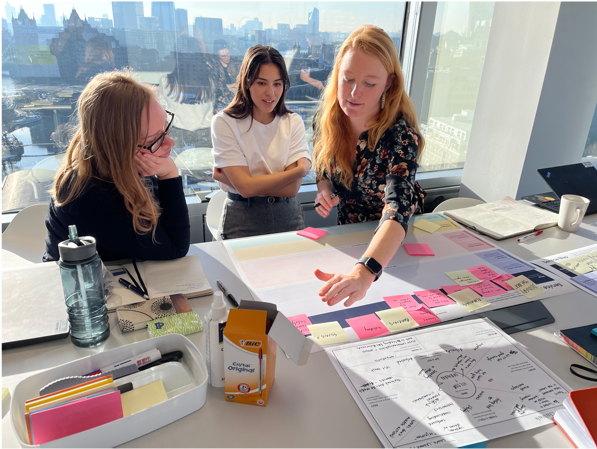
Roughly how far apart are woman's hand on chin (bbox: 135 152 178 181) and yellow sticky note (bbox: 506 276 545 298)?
109 cm

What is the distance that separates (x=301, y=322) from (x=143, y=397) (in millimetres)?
405

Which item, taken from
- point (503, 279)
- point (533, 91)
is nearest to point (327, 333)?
point (503, 279)

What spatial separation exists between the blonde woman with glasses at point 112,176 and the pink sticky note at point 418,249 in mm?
780

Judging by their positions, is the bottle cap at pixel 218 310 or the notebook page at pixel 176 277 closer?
the bottle cap at pixel 218 310

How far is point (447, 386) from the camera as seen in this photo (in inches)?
33.7

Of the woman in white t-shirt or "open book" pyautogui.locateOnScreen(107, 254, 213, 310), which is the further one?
the woman in white t-shirt

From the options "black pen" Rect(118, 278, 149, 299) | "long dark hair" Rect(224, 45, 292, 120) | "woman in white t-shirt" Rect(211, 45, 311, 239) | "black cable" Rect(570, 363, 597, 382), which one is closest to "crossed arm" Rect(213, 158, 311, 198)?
"woman in white t-shirt" Rect(211, 45, 311, 239)

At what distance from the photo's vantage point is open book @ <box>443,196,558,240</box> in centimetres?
160

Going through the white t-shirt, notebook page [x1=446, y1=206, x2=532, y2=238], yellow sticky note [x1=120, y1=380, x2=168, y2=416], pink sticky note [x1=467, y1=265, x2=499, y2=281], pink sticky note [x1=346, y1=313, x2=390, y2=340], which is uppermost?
the white t-shirt

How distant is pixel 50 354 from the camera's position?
0.90 metres

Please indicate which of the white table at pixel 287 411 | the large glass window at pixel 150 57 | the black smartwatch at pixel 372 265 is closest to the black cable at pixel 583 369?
the white table at pixel 287 411

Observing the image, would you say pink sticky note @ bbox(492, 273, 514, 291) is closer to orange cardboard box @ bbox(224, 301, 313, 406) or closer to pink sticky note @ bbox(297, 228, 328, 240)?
pink sticky note @ bbox(297, 228, 328, 240)

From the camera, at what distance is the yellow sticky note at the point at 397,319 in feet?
3.39

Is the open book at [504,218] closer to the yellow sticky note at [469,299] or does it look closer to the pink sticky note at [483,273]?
the pink sticky note at [483,273]
